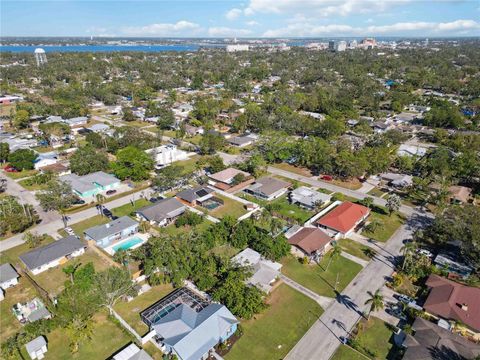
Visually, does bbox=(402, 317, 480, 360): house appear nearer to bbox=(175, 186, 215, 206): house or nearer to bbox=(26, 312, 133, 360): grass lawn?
bbox=(26, 312, 133, 360): grass lawn

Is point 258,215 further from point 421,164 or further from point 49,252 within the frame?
point 421,164

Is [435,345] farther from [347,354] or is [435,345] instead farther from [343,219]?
[343,219]

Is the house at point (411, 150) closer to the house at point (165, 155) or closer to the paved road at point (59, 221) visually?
the house at point (165, 155)

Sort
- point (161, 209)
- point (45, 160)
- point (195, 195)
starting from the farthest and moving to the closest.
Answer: point (45, 160), point (195, 195), point (161, 209)

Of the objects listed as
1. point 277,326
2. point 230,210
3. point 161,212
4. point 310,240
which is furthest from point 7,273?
point 310,240

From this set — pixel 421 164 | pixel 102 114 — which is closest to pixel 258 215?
pixel 421 164

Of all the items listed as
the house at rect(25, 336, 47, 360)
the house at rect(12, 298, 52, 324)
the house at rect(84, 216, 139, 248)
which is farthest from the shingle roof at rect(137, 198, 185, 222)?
the house at rect(25, 336, 47, 360)

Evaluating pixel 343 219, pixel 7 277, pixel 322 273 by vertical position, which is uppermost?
pixel 343 219
